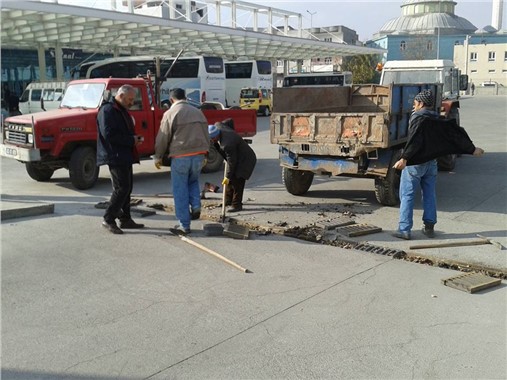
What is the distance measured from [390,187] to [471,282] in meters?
3.27

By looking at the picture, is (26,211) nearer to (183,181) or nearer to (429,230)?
(183,181)

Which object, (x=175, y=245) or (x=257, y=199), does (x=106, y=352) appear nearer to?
(x=175, y=245)

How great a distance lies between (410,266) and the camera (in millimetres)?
5484

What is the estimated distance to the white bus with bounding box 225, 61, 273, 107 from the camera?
1443 inches

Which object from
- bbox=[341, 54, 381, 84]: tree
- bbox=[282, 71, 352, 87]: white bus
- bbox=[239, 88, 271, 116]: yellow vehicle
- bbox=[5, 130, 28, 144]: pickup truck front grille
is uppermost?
bbox=[341, 54, 381, 84]: tree

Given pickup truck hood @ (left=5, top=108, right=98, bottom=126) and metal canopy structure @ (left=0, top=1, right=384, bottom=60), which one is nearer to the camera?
pickup truck hood @ (left=5, top=108, right=98, bottom=126)

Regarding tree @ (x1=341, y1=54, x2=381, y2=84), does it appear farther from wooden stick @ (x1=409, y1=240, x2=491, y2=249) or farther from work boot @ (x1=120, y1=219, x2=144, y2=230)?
work boot @ (x1=120, y1=219, x2=144, y2=230)

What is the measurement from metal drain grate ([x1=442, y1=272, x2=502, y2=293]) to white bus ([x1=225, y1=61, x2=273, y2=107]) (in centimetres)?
3245


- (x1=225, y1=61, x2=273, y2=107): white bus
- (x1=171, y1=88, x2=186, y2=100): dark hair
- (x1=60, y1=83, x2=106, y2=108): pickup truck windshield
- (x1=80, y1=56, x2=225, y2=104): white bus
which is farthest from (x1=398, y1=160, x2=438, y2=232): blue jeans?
(x1=225, y1=61, x2=273, y2=107): white bus

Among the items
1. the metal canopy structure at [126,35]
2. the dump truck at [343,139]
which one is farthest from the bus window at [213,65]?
the dump truck at [343,139]

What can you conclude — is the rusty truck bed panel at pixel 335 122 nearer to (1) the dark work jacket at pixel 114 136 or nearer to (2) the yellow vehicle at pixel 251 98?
(1) the dark work jacket at pixel 114 136

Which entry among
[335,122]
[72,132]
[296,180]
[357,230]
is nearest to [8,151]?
[72,132]

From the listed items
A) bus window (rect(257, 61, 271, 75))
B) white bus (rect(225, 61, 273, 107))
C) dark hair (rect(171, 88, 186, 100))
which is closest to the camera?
dark hair (rect(171, 88, 186, 100))

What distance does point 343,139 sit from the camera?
7844 mm
